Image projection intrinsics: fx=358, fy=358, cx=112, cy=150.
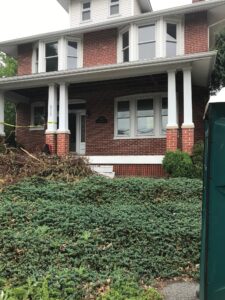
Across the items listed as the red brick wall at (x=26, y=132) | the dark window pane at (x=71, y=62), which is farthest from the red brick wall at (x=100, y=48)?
the red brick wall at (x=26, y=132)

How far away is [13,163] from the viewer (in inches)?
400

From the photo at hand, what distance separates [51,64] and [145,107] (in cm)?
504

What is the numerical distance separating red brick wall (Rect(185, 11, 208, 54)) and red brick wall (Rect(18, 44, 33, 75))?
24.3 ft

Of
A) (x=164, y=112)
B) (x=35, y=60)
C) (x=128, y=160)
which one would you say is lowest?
(x=128, y=160)

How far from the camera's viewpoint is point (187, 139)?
11953 mm

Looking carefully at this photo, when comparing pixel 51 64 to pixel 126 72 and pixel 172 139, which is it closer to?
pixel 126 72

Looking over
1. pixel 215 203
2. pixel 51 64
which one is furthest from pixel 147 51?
pixel 215 203

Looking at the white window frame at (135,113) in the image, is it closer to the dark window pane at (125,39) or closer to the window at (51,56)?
the dark window pane at (125,39)

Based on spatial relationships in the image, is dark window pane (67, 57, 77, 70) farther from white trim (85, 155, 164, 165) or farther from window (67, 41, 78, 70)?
white trim (85, 155, 164, 165)

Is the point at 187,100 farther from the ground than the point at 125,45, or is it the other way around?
the point at 125,45

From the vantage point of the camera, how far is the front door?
16422 millimetres

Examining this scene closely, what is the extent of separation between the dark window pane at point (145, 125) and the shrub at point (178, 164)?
319 centimetres

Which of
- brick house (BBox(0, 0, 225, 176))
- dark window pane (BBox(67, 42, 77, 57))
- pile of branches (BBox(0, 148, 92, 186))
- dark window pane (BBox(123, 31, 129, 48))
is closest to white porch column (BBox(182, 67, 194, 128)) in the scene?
brick house (BBox(0, 0, 225, 176))

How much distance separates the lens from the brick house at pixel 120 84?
1267 cm
